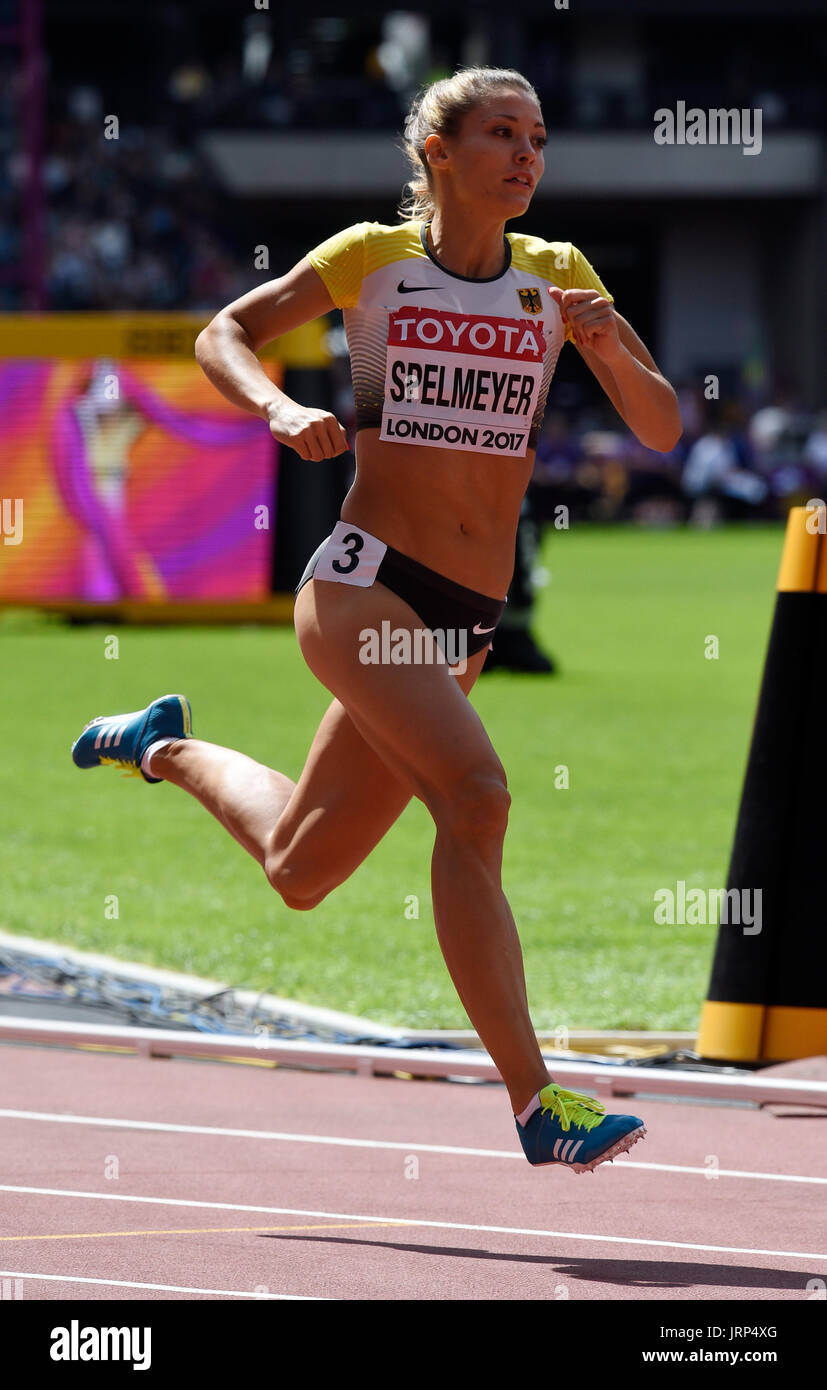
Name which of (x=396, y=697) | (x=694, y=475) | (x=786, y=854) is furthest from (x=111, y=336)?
(x=694, y=475)

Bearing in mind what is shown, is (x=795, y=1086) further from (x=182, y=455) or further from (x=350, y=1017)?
(x=182, y=455)

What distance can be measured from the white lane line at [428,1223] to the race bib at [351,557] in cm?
138

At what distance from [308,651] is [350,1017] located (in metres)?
2.56

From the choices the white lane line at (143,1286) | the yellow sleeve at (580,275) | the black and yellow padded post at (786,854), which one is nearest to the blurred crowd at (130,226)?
the black and yellow padded post at (786,854)

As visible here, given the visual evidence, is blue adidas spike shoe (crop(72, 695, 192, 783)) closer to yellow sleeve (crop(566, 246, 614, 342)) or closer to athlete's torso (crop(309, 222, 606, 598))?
athlete's torso (crop(309, 222, 606, 598))

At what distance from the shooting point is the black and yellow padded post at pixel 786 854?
6.67 m

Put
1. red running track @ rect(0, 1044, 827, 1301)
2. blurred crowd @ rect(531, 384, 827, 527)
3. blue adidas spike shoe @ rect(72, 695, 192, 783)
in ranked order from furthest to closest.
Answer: blurred crowd @ rect(531, 384, 827, 527), blue adidas spike shoe @ rect(72, 695, 192, 783), red running track @ rect(0, 1044, 827, 1301)

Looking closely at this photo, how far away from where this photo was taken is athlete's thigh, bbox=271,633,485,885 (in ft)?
17.2

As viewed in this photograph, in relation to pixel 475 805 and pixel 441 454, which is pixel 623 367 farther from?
pixel 475 805

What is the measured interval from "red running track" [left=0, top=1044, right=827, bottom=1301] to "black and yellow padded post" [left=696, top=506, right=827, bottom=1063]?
0.39m

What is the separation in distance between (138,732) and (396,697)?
5.02 ft

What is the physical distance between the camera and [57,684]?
18297 millimetres

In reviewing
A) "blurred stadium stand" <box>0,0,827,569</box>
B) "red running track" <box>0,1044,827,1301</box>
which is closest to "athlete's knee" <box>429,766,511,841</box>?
"red running track" <box>0,1044,827,1301</box>
